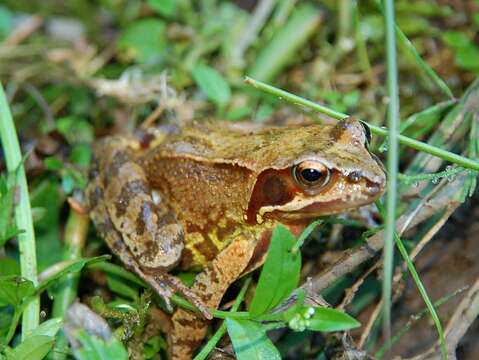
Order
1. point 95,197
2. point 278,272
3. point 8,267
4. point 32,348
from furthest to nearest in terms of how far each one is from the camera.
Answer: point 95,197 → point 8,267 → point 32,348 → point 278,272

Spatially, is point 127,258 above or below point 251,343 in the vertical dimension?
below

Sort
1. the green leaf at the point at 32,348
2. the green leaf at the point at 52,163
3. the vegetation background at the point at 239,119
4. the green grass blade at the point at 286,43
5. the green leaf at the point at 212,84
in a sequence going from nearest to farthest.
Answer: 1. the green leaf at the point at 32,348
2. the vegetation background at the point at 239,119
3. the green leaf at the point at 52,163
4. the green leaf at the point at 212,84
5. the green grass blade at the point at 286,43

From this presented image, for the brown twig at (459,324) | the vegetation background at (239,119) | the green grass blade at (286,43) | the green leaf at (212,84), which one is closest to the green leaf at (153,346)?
the vegetation background at (239,119)

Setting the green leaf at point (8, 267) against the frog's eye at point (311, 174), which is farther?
the green leaf at point (8, 267)

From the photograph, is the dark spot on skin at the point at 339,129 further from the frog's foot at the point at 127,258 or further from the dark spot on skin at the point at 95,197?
the dark spot on skin at the point at 95,197

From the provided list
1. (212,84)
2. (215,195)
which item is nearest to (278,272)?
(215,195)

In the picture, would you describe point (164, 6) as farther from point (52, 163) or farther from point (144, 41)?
point (52, 163)

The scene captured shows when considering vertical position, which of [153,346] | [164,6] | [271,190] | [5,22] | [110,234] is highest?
[164,6]

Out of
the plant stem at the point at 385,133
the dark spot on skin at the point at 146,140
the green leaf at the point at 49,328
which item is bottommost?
the green leaf at the point at 49,328
